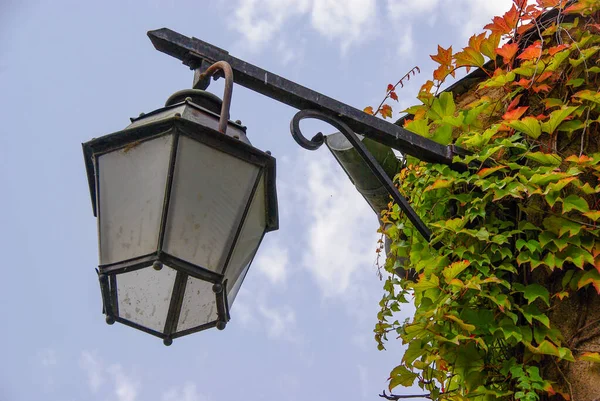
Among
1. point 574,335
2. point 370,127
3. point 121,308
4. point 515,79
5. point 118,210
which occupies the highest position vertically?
point 515,79

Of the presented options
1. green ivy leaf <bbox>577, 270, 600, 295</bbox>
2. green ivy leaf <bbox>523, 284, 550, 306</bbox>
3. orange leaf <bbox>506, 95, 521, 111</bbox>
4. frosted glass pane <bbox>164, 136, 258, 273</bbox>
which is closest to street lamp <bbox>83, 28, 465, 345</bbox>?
frosted glass pane <bbox>164, 136, 258, 273</bbox>

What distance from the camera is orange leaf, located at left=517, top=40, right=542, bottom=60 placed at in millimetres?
A: 2922

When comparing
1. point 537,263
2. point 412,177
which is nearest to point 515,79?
point 412,177

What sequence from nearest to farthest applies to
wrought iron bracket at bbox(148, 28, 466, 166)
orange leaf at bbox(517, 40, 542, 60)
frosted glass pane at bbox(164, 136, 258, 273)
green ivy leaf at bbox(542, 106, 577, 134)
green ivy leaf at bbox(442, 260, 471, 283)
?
frosted glass pane at bbox(164, 136, 258, 273), wrought iron bracket at bbox(148, 28, 466, 166), green ivy leaf at bbox(442, 260, 471, 283), green ivy leaf at bbox(542, 106, 577, 134), orange leaf at bbox(517, 40, 542, 60)

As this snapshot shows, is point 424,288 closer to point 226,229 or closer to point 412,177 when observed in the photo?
point 412,177

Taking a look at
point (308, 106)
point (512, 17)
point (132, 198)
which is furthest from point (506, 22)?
point (132, 198)

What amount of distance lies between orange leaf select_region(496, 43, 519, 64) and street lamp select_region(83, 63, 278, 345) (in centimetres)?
118

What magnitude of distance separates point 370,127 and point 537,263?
682 millimetres

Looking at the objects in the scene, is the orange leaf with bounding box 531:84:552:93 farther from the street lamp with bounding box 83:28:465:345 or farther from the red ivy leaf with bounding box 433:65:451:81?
the street lamp with bounding box 83:28:465:345

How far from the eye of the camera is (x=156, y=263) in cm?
205

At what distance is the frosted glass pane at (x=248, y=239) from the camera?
2234mm

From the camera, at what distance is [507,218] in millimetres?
2756

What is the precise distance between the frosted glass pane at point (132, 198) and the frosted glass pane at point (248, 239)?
24 cm

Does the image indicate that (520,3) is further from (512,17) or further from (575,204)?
(575,204)
